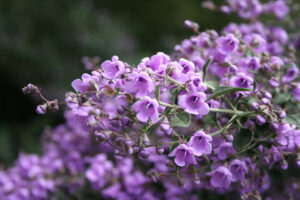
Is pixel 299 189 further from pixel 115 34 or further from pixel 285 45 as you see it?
pixel 115 34

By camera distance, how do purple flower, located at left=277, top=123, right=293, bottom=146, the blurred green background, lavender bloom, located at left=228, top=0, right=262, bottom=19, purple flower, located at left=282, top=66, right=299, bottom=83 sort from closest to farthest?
1. purple flower, located at left=277, top=123, right=293, bottom=146
2. purple flower, located at left=282, top=66, right=299, bottom=83
3. lavender bloom, located at left=228, top=0, right=262, bottom=19
4. the blurred green background

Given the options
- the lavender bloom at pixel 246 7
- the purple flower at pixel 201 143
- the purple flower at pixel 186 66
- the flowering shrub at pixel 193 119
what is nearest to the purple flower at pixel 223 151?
the flowering shrub at pixel 193 119

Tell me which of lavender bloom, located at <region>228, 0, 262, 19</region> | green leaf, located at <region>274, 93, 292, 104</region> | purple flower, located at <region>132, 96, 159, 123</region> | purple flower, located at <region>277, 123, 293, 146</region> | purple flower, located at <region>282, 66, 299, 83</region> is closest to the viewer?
purple flower, located at <region>132, 96, 159, 123</region>

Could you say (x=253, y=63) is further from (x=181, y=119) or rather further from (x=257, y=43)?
(x=181, y=119)

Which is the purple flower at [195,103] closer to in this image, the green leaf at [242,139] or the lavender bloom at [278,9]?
the green leaf at [242,139]

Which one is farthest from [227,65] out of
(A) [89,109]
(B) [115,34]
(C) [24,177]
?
(B) [115,34]

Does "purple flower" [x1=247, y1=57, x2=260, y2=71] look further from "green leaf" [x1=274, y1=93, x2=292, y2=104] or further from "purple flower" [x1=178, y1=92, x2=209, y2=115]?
"purple flower" [x1=178, y1=92, x2=209, y2=115]

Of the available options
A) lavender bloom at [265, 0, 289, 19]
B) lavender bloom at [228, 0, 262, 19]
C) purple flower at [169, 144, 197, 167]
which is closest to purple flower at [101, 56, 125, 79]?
purple flower at [169, 144, 197, 167]
